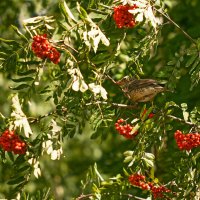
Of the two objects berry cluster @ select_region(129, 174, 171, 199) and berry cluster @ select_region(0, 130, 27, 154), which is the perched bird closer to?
berry cluster @ select_region(129, 174, 171, 199)

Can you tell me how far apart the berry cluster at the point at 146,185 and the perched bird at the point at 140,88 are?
74 cm

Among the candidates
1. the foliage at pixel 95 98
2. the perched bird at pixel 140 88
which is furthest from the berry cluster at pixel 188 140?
the perched bird at pixel 140 88

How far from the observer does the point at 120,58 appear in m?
6.54

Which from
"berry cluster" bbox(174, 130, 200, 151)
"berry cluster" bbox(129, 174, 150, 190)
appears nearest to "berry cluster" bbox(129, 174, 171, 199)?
"berry cluster" bbox(129, 174, 150, 190)

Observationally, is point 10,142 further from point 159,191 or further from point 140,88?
point 140,88

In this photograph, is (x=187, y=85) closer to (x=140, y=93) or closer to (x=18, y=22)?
(x=140, y=93)

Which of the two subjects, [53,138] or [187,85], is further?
[187,85]

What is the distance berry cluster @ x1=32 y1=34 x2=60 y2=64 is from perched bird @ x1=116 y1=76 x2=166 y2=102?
0.74 metres

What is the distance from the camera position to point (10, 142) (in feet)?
14.0

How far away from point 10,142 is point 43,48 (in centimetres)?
62

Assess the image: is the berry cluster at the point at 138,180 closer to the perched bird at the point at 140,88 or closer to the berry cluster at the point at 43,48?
the perched bird at the point at 140,88

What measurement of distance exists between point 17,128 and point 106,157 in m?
3.14

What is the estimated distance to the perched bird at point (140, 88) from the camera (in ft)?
15.8

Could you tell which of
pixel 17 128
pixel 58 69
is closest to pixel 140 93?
pixel 58 69
